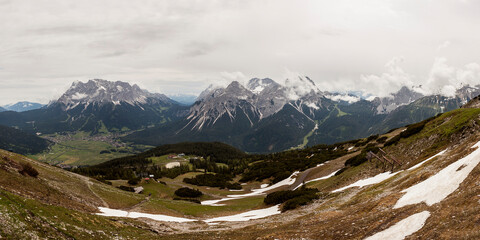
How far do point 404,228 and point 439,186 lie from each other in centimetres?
879

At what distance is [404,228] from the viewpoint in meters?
16.4

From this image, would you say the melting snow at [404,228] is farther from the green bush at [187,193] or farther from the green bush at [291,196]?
the green bush at [187,193]

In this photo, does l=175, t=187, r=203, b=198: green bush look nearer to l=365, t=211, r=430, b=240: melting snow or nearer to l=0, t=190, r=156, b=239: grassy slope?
l=0, t=190, r=156, b=239: grassy slope

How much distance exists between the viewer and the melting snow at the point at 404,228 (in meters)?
15.7

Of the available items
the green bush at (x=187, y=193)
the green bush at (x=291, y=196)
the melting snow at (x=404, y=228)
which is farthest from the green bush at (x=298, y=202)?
the green bush at (x=187, y=193)

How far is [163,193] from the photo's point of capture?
7488 cm

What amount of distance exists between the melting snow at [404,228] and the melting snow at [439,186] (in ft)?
9.72

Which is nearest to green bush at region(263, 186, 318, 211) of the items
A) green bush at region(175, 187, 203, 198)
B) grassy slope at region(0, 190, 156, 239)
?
grassy slope at region(0, 190, 156, 239)

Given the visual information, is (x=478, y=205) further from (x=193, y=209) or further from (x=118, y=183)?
(x=118, y=183)

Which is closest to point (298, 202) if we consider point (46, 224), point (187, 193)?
point (46, 224)

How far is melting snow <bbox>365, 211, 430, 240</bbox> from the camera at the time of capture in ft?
51.6

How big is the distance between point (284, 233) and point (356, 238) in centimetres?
747

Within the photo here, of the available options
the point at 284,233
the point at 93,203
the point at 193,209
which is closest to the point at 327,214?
the point at 284,233

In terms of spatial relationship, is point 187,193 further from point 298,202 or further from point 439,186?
point 439,186
